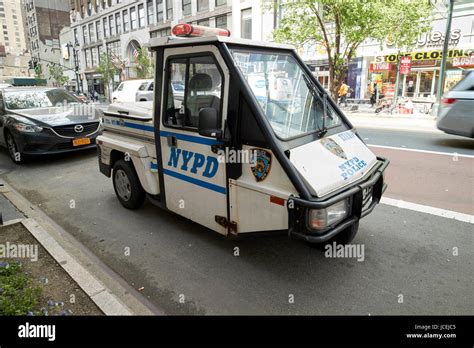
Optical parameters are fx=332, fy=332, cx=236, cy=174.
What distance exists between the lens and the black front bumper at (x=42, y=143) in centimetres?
744

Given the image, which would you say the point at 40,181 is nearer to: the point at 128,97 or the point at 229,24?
the point at 128,97

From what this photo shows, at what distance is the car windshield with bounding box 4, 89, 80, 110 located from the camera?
8352 mm

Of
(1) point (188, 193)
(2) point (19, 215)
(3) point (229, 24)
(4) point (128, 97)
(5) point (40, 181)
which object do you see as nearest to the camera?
(1) point (188, 193)

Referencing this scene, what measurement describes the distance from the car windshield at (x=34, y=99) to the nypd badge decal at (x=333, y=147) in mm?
7859

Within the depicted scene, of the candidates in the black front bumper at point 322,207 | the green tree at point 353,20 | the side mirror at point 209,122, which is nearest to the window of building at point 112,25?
the green tree at point 353,20

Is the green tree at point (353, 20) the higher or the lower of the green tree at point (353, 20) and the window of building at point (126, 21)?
the lower

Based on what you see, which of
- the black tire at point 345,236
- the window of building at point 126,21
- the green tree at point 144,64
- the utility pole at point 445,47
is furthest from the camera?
the window of building at point 126,21

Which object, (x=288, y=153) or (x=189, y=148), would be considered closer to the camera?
(x=288, y=153)

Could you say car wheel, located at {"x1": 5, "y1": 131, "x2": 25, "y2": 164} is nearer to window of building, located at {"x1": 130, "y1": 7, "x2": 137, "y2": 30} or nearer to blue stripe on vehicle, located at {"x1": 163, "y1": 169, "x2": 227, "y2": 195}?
blue stripe on vehicle, located at {"x1": 163, "y1": 169, "x2": 227, "y2": 195}

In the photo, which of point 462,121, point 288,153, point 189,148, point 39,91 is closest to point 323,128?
point 288,153

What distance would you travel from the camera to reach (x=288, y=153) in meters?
2.89

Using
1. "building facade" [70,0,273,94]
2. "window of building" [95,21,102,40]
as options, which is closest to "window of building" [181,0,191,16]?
"building facade" [70,0,273,94]

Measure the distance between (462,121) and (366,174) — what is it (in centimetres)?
723

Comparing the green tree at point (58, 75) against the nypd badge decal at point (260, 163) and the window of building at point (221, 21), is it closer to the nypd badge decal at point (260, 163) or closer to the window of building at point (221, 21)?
the window of building at point (221, 21)
